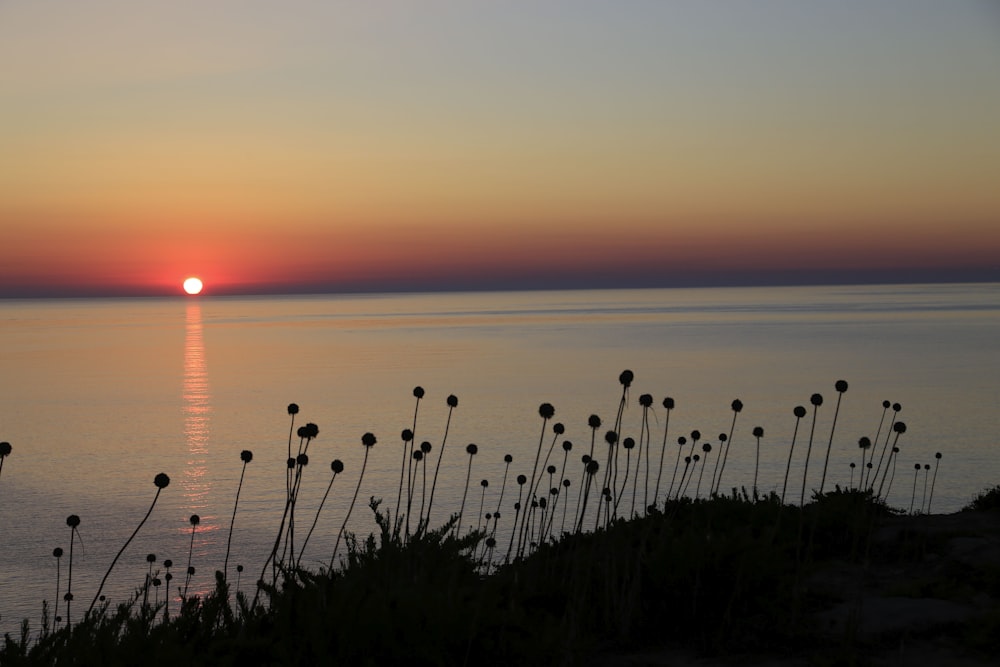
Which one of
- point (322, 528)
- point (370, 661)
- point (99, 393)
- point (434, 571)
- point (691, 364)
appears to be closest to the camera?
point (370, 661)

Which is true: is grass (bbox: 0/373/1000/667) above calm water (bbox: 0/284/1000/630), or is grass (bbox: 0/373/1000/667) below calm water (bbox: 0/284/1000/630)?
above

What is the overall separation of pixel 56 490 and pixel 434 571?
47.6ft

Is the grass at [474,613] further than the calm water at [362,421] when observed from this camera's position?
No

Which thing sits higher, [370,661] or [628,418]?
[370,661]

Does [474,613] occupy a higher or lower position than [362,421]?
higher

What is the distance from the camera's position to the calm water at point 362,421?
50.8ft

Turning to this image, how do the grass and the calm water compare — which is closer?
the grass

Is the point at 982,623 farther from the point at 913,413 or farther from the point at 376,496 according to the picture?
the point at 913,413

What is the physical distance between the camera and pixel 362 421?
27453mm

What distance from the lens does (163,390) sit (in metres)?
39.1

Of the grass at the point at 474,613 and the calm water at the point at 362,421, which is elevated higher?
the grass at the point at 474,613

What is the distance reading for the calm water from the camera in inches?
610

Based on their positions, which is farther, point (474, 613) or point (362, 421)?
point (362, 421)

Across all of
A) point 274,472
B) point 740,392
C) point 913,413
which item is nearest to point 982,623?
point 274,472
